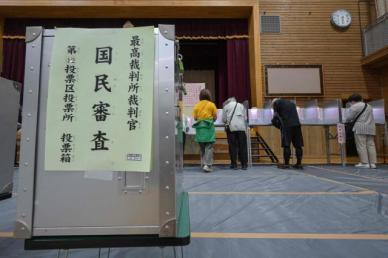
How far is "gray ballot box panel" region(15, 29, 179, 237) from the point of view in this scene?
92 centimetres

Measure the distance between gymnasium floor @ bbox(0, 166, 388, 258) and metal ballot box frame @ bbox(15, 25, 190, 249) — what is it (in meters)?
0.52

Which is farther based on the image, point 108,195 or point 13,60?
point 13,60

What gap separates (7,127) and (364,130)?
5.59 meters

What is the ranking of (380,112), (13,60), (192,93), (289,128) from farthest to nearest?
(192,93) < (13,60) < (380,112) < (289,128)

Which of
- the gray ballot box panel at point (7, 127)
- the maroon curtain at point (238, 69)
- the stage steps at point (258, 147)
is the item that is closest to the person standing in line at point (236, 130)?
the stage steps at point (258, 147)

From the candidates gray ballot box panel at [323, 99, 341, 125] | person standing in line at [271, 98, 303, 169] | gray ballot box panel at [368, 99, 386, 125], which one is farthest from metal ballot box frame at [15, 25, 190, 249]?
gray ballot box panel at [368, 99, 386, 125]

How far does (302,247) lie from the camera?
4.85 feet

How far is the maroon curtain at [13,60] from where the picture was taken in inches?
317

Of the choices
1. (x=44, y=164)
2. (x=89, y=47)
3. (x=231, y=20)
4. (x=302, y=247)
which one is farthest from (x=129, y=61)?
(x=231, y=20)

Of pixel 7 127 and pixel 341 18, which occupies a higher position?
pixel 341 18

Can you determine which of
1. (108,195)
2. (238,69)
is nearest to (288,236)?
(108,195)

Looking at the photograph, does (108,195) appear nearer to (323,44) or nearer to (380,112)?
(380,112)

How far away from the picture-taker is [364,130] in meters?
5.38

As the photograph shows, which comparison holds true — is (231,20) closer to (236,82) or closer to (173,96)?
(236,82)
